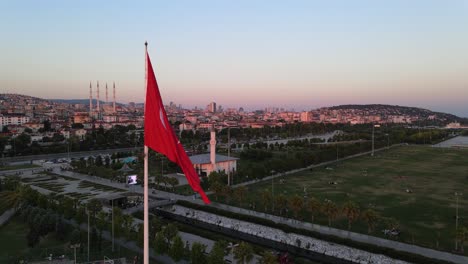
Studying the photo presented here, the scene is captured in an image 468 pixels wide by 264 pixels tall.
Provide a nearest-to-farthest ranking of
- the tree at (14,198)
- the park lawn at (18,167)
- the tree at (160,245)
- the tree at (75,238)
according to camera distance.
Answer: the tree at (160,245) → the tree at (75,238) → the tree at (14,198) → the park lawn at (18,167)

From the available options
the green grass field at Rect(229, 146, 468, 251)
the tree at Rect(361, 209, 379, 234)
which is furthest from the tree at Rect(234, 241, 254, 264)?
the green grass field at Rect(229, 146, 468, 251)

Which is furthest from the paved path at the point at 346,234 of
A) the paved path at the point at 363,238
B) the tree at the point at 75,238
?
the tree at the point at 75,238

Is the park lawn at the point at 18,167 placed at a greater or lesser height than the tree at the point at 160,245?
lesser

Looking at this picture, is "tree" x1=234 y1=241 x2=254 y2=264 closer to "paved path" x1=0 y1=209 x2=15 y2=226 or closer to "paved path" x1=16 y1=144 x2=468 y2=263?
"paved path" x1=16 y1=144 x2=468 y2=263

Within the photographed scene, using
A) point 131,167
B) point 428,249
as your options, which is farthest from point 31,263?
point 131,167

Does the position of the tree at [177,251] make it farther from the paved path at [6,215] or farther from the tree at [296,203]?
the paved path at [6,215]

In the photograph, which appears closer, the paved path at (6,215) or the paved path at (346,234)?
the paved path at (346,234)

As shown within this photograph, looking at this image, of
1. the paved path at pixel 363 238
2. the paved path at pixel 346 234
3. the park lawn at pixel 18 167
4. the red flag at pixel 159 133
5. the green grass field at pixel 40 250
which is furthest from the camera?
the park lawn at pixel 18 167
